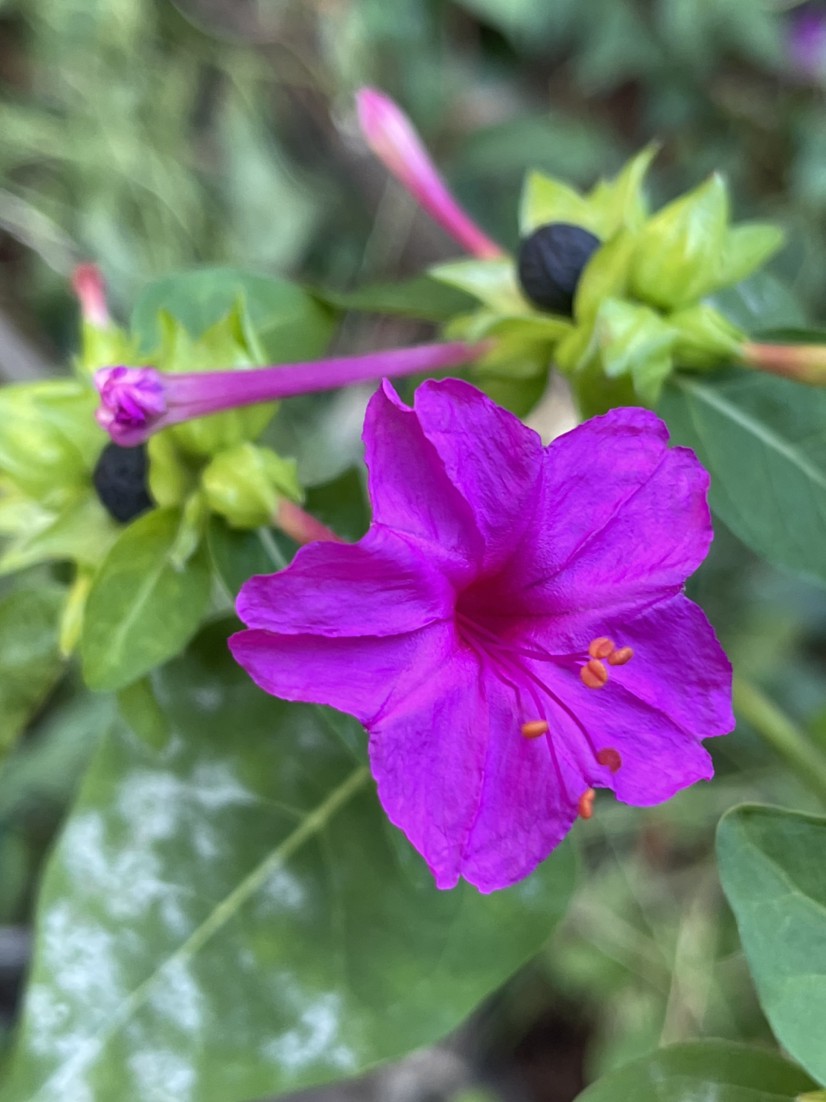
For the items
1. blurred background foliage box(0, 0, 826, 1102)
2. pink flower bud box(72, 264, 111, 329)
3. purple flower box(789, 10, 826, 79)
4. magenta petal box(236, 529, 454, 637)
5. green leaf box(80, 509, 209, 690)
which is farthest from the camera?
purple flower box(789, 10, 826, 79)

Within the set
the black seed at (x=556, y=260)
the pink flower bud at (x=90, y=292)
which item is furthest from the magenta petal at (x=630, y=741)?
the pink flower bud at (x=90, y=292)

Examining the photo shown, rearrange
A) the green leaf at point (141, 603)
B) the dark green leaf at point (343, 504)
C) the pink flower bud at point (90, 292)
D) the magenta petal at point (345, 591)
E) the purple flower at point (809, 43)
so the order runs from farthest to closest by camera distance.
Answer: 1. the purple flower at point (809, 43)
2. the pink flower bud at point (90, 292)
3. the dark green leaf at point (343, 504)
4. the green leaf at point (141, 603)
5. the magenta petal at point (345, 591)

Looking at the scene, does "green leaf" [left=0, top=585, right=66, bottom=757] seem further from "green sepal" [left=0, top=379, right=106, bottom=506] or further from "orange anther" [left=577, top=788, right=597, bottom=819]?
"orange anther" [left=577, top=788, right=597, bottom=819]

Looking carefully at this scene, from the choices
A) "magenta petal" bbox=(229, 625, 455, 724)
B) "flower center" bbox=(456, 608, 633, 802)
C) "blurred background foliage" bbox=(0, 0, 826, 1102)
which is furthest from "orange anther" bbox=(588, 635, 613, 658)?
"blurred background foliage" bbox=(0, 0, 826, 1102)

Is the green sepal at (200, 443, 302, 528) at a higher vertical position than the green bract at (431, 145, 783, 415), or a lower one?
lower

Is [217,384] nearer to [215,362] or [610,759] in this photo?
[215,362]

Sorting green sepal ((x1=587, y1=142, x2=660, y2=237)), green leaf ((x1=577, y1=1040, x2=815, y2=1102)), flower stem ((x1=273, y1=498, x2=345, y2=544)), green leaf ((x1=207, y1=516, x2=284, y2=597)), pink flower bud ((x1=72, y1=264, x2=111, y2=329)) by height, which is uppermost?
green sepal ((x1=587, y1=142, x2=660, y2=237))

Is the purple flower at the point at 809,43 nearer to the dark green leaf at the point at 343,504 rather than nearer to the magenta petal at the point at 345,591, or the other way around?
the dark green leaf at the point at 343,504
